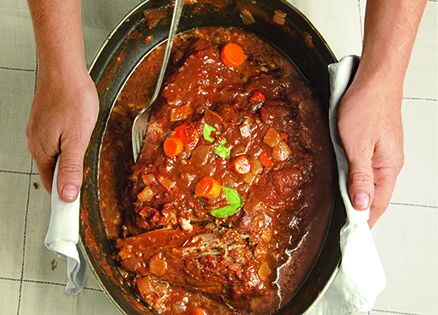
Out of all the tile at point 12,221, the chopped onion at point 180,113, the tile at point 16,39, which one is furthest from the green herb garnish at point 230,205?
the tile at point 16,39

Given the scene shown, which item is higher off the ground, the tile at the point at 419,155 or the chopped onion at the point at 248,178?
the tile at the point at 419,155

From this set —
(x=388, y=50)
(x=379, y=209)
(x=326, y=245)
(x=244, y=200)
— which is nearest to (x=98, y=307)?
(x=244, y=200)

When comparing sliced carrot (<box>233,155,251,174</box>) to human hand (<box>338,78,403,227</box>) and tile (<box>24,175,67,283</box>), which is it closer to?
human hand (<box>338,78,403,227</box>)

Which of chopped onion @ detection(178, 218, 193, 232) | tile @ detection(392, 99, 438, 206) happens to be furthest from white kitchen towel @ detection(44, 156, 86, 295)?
tile @ detection(392, 99, 438, 206)

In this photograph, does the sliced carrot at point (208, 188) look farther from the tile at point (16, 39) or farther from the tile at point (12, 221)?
the tile at point (16, 39)

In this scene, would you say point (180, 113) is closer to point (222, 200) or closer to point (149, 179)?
point (149, 179)

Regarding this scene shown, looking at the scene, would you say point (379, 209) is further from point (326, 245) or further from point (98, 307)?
point (98, 307)

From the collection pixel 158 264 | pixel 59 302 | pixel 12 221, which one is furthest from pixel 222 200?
pixel 12 221
